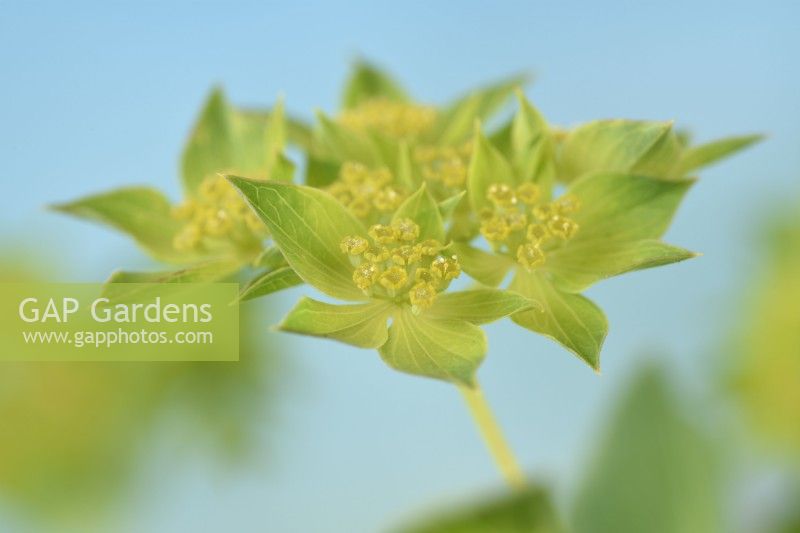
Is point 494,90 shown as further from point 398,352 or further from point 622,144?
point 398,352

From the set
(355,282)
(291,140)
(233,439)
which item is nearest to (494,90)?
(291,140)

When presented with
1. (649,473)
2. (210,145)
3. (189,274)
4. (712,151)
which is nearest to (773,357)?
(649,473)

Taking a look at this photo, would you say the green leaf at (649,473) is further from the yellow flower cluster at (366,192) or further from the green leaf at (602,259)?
the yellow flower cluster at (366,192)

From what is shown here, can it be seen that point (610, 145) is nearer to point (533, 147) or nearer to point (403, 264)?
point (533, 147)

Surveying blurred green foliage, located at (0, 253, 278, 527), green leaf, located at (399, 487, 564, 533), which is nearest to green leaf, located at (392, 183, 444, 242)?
green leaf, located at (399, 487, 564, 533)

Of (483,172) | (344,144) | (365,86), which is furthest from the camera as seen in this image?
(365,86)

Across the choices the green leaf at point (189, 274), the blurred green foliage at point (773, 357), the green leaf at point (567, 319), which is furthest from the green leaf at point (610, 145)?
the blurred green foliage at point (773, 357)

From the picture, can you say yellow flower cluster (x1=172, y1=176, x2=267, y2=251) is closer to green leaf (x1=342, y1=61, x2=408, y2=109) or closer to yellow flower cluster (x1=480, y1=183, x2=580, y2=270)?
yellow flower cluster (x1=480, y1=183, x2=580, y2=270)
